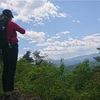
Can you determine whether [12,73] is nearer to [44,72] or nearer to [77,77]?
[44,72]

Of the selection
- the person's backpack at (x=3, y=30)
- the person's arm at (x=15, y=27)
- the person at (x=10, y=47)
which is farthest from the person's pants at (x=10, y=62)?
the person's arm at (x=15, y=27)

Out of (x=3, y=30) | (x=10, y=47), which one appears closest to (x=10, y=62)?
(x=10, y=47)

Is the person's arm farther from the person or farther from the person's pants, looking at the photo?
the person's pants

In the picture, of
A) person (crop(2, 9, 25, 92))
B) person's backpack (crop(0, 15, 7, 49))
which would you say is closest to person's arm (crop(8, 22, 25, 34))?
person (crop(2, 9, 25, 92))

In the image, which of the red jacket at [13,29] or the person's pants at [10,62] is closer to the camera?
the red jacket at [13,29]

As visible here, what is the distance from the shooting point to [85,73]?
49.2 meters

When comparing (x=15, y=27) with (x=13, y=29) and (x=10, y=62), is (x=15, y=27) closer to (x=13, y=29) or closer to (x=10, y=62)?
(x=13, y=29)

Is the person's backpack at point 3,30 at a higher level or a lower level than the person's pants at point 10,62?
higher

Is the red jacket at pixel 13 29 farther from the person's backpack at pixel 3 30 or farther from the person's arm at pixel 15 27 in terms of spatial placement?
the person's backpack at pixel 3 30

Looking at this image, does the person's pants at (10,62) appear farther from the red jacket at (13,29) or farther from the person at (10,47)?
the red jacket at (13,29)

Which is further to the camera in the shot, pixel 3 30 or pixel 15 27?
pixel 15 27

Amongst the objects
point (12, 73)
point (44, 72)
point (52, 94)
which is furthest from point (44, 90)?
point (12, 73)

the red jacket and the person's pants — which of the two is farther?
the person's pants

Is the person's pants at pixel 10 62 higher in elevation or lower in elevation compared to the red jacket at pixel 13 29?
lower
